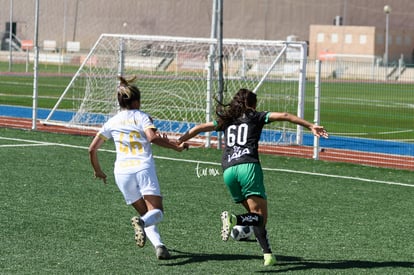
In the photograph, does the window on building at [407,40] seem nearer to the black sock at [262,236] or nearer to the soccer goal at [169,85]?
the soccer goal at [169,85]

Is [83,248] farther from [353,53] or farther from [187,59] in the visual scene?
[353,53]

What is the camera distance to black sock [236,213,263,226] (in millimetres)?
8680

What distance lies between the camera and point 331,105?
3266 centimetres

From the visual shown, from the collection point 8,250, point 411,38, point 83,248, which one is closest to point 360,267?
point 83,248

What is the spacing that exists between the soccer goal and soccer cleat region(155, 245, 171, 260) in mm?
11010

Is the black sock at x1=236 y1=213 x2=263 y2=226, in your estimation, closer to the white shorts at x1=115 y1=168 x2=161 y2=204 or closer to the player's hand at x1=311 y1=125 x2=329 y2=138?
the white shorts at x1=115 y1=168 x2=161 y2=204

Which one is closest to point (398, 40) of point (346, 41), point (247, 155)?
point (346, 41)

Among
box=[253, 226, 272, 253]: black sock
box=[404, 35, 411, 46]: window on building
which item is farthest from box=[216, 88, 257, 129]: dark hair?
box=[404, 35, 411, 46]: window on building

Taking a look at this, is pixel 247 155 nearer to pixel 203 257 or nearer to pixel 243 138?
pixel 243 138

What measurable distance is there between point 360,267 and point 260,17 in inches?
2383

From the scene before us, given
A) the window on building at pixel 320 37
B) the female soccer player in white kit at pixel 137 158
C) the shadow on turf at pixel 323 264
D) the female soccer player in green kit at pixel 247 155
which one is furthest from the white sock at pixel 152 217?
the window on building at pixel 320 37

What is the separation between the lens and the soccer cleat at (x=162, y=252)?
28.7 ft

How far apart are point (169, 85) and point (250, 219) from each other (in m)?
16.5

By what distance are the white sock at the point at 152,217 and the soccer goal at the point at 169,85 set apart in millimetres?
11051
